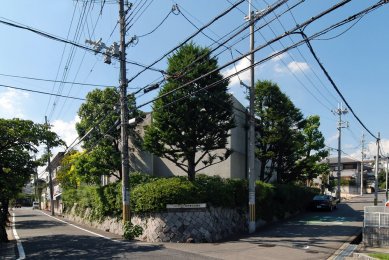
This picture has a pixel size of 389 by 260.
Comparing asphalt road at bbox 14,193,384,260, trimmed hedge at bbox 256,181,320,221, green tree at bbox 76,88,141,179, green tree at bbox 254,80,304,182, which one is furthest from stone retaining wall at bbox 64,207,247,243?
green tree at bbox 254,80,304,182

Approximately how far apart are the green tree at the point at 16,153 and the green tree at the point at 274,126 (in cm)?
1683

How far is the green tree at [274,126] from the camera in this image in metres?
31.0

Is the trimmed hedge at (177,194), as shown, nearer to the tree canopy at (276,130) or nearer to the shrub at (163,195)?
the shrub at (163,195)

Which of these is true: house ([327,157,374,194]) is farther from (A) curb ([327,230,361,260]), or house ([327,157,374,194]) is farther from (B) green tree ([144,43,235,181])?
(B) green tree ([144,43,235,181])

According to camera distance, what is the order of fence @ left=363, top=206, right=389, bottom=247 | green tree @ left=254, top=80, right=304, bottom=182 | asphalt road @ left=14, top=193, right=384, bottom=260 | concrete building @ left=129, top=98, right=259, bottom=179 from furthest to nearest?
green tree @ left=254, top=80, right=304, bottom=182, concrete building @ left=129, top=98, right=259, bottom=179, fence @ left=363, top=206, right=389, bottom=247, asphalt road @ left=14, top=193, right=384, bottom=260

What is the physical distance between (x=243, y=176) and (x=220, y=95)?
962cm

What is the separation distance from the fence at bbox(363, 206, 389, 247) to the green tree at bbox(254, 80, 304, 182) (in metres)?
12.8

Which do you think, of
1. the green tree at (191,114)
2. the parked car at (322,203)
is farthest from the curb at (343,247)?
the parked car at (322,203)

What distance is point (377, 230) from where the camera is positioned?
1778 centimetres

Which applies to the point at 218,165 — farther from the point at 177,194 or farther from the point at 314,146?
the point at 314,146

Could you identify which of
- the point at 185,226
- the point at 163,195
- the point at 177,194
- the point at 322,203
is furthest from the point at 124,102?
the point at 322,203

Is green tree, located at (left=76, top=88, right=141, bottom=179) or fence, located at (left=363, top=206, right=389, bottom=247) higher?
green tree, located at (left=76, top=88, right=141, bottom=179)

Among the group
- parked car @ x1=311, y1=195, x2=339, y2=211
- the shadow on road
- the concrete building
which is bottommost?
parked car @ x1=311, y1=195, x2=339, y2=211

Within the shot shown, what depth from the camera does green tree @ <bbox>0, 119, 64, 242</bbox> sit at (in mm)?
18438
